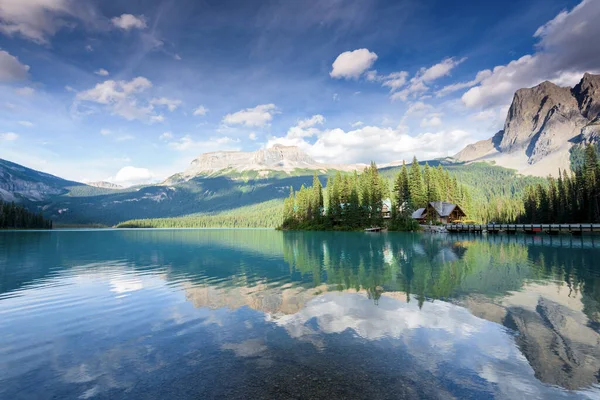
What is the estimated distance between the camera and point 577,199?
3814 inches

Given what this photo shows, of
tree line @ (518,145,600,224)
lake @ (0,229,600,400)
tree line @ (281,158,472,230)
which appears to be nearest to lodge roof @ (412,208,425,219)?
tree line @ (281,158,472,230)

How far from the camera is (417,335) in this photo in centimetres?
1221

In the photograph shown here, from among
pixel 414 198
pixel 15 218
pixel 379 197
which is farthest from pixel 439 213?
pixel 15 218

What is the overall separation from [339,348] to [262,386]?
359 centimetres

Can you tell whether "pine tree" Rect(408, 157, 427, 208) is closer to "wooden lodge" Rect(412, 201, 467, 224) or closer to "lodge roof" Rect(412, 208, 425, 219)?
"lodge roof" Rect(412, 208, 425, 219)

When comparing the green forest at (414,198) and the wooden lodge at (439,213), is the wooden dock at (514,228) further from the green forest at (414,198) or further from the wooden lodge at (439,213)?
the green forest at (414,198)

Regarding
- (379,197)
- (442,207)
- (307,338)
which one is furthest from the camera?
(379,197)

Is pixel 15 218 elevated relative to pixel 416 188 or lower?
lower

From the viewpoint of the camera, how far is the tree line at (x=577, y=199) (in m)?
86.2

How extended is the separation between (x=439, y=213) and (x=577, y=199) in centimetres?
4162

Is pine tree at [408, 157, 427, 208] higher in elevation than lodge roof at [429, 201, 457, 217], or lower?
higher

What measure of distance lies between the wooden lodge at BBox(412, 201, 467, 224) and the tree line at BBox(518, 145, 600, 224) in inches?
1167

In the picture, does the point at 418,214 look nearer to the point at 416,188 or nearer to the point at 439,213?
the point at 439,213

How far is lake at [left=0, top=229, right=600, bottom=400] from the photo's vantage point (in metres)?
8.52
